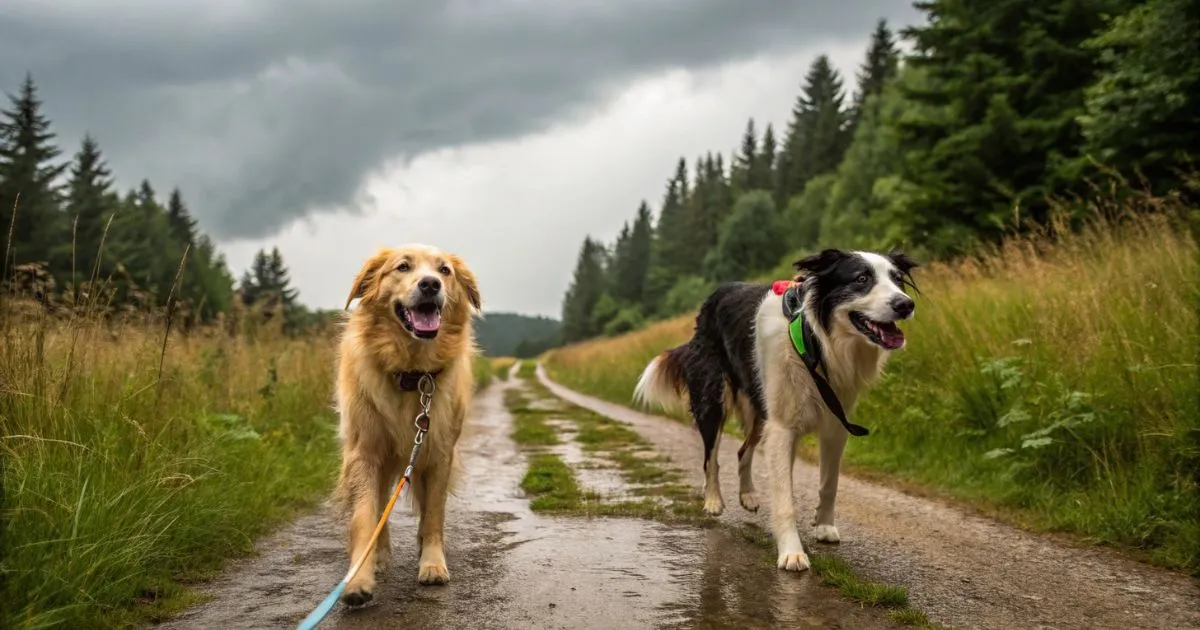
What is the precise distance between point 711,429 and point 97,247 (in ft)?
81.3

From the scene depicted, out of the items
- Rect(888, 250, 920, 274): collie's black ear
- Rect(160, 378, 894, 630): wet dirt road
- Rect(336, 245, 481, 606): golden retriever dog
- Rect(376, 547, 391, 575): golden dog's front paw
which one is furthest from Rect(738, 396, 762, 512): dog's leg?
Rect(376, 547, 391, 575): golden dog's front paw

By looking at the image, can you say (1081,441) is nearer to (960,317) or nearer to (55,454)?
(960,317)

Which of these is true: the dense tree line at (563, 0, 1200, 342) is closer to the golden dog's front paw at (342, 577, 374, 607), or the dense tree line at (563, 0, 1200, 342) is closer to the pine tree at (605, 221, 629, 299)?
the golden dog's front paw at (342, 577, 374, 607)

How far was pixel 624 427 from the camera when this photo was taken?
494 inches

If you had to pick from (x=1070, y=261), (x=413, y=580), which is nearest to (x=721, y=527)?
(x=413, y=580)

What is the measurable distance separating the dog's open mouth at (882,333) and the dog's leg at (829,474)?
2.16 ft

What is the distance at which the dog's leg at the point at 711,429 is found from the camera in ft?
18.7

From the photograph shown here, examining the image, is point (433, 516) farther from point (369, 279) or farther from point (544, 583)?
point (369, 279)

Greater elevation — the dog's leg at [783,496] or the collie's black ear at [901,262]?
the collie's black ear at [901,262]

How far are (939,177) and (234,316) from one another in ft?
43.8

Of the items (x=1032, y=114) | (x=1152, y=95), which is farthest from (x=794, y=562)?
(x=1032, y=114)

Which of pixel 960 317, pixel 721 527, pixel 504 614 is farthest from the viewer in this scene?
pixel 960 317

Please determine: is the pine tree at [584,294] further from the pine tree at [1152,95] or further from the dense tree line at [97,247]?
the pine tree at [1152,95]

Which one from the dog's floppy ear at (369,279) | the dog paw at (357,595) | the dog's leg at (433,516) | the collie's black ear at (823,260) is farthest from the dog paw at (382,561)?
the collie's black ear at (823,260)
